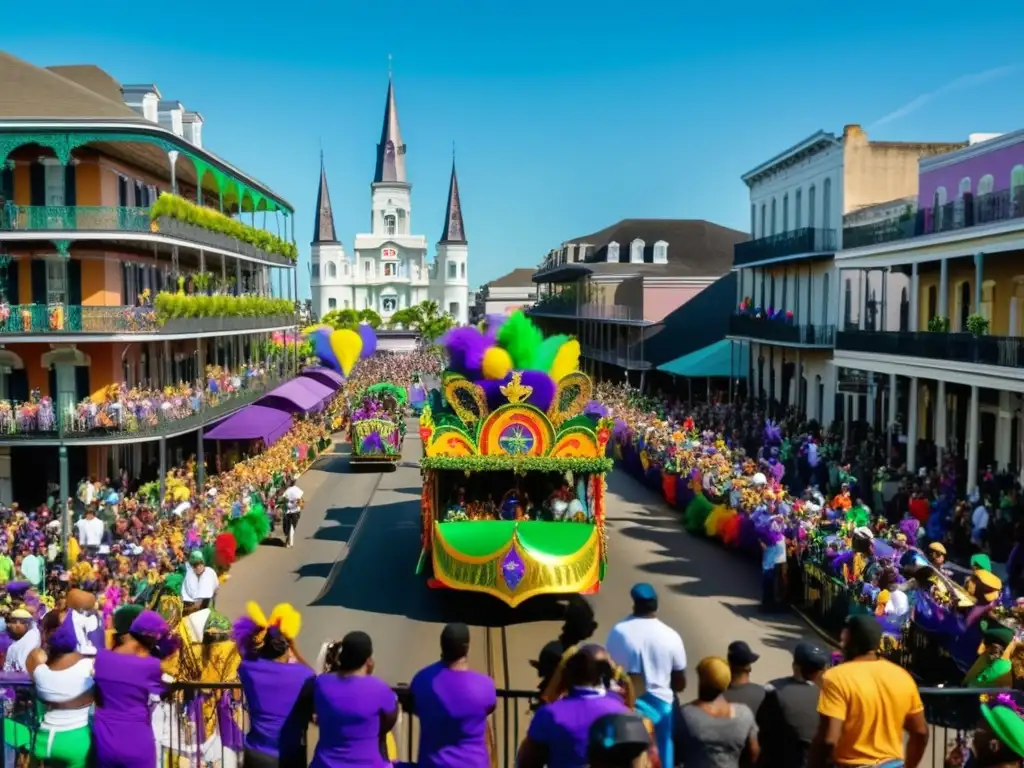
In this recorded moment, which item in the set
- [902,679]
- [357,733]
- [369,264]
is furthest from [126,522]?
[369,264]

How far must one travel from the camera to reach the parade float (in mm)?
15445

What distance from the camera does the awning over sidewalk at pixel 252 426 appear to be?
28.7m

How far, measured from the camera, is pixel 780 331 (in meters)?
37.4

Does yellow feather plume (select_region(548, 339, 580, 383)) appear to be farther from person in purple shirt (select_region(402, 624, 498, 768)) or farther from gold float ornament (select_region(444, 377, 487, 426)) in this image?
person in purple shirt (select_region(402, 624, 498, 768))

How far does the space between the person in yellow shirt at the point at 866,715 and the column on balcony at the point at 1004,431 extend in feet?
66.5

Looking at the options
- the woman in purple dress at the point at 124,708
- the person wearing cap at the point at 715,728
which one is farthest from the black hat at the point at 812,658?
the woman in purple dress at the point at 124,708

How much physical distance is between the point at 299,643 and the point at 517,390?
208 inches

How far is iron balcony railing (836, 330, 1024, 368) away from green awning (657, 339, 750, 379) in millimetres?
12061

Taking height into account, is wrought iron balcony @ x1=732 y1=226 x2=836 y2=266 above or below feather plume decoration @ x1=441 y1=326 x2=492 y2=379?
above

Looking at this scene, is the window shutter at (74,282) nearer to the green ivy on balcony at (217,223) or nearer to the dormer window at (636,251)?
the green ivy on balcony at (217,223)

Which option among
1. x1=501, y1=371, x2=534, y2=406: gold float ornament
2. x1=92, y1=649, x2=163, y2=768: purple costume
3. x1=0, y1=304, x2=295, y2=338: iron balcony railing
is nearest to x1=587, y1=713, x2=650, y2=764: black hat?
x1=92, y1=649, x2=163, y2=768: purple costume

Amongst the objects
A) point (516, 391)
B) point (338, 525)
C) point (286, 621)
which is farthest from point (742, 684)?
point (338, 525)

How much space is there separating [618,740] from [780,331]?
34.0 m

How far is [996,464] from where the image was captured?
81.8ft
